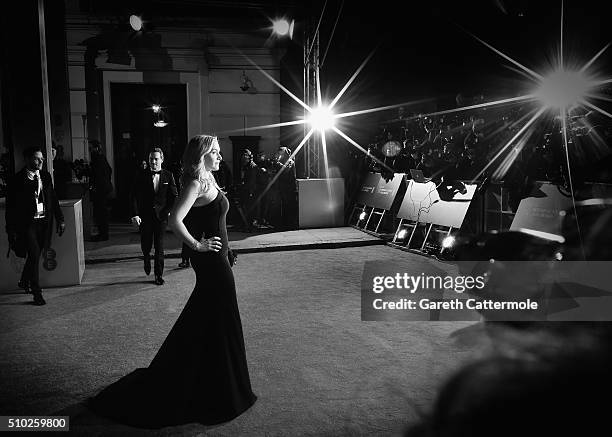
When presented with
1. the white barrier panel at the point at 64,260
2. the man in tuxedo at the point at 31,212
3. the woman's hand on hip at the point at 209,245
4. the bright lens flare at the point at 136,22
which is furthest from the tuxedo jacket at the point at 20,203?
the bright lens flare at the point at 136,22

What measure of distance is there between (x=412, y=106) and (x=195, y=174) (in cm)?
1038

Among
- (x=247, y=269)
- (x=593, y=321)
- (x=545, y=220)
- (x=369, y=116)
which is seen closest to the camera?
(x=593, y=321)

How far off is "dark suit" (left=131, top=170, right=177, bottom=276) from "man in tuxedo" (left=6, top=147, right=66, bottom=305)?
1.40 meters

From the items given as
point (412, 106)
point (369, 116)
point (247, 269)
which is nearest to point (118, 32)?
point (369, 116)

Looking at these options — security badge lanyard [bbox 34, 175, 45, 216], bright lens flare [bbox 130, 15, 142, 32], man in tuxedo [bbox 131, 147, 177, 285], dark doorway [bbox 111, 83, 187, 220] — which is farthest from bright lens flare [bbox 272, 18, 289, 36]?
security badge lanyard [bbox 34, 175, 45, 216]

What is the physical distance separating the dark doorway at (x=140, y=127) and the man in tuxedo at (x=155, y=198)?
25.5 feet

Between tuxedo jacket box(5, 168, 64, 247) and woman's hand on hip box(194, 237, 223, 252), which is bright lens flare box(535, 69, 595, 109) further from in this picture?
tuxedo jacket box(5, 168, 64, 247)

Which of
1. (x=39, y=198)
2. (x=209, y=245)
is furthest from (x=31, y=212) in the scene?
(x=209, y=245)

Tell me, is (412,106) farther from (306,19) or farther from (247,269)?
(247,269)

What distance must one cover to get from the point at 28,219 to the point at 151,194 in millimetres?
1890

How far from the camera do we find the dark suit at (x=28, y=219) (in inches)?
300

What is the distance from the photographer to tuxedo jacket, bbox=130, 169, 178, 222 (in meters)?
8.98

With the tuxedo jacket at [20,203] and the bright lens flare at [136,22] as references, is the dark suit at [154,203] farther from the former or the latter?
the bright lens flare at [136,22]

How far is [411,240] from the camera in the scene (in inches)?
475
